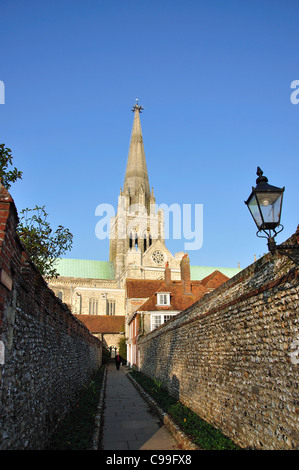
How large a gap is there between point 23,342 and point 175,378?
9349mm

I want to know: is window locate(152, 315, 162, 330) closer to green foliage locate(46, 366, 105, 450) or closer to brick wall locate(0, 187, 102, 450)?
green foliage locate(46, 366, 105, 450)

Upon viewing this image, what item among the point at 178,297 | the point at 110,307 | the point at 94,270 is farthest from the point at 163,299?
the point at 94,270

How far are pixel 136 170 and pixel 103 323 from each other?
1826 inches

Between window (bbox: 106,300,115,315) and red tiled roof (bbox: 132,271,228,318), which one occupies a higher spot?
red tiled roof (bbox: 132,271,228,318)

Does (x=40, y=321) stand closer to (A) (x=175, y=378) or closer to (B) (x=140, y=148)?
(A) (x=175, y=378)

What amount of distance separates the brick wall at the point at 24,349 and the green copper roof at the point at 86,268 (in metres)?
64.9

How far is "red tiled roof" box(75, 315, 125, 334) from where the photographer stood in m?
44.9

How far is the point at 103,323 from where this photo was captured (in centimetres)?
4675

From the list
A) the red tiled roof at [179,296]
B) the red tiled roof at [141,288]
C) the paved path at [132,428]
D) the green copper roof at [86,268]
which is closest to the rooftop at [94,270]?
the green copper roof at [86,268]

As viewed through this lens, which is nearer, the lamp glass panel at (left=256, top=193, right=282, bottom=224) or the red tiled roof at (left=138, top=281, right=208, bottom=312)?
the lamp glass panel at (left=256, top=193, right=282, bottom=224)

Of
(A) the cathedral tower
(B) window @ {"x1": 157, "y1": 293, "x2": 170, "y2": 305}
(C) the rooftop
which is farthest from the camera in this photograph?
(C) the rooftop

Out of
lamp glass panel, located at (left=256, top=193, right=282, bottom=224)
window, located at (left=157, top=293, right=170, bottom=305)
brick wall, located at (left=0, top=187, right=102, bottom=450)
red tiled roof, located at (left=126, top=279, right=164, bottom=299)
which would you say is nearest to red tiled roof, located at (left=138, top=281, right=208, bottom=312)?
window, located at (left=157, top=293, right=170, bottom=305)

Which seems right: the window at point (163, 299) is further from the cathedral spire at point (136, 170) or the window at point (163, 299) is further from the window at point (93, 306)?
the cathedral spire at point (136, 170)

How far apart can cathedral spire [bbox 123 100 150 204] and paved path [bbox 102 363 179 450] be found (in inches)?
2563
